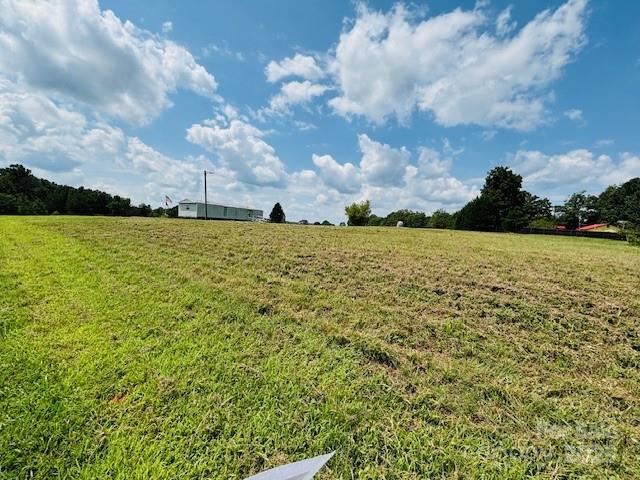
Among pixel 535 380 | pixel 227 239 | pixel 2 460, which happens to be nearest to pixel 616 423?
pixel 535 380

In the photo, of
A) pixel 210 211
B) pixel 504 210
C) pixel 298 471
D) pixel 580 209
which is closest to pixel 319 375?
pixel 298 471

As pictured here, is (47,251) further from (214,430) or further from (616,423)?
(616,423)

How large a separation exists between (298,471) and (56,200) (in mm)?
63905

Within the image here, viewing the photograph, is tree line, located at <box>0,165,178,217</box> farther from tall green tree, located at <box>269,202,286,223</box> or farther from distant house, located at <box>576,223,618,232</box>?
distant house, located at <box>576,223,618,232</box>

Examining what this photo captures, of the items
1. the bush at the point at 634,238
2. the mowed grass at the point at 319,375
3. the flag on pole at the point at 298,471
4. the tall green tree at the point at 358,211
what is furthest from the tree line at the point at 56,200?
the bush at the point at 634,238

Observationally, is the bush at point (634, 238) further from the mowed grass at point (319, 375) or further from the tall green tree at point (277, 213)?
the tall green tree at point (277, 213)

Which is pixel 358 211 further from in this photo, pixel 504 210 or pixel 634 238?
pixel 634 238

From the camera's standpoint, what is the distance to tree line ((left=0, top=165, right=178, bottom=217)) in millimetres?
39531

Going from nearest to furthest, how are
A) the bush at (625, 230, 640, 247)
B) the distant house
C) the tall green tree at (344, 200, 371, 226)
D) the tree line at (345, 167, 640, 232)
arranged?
the bush at (625, 230, 640, 247) < the tree line at (345, 167, 640, 232) < the distant house < the tall green tree at (344, 200, 371, 226)

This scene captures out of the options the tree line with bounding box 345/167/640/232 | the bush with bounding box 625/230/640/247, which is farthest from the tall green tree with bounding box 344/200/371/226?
the bush with bounding box 625/230/640/247

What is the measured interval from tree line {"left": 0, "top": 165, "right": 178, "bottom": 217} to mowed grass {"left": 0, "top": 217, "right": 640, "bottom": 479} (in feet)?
156

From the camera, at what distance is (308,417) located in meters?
2.24

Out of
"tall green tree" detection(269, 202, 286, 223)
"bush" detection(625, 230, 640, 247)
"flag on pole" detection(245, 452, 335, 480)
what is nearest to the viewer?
"flag on pole" detection(245, 452, 335, 480)

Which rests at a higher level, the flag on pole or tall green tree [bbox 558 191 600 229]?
tall green tree [bbox 558 191 600 229]
